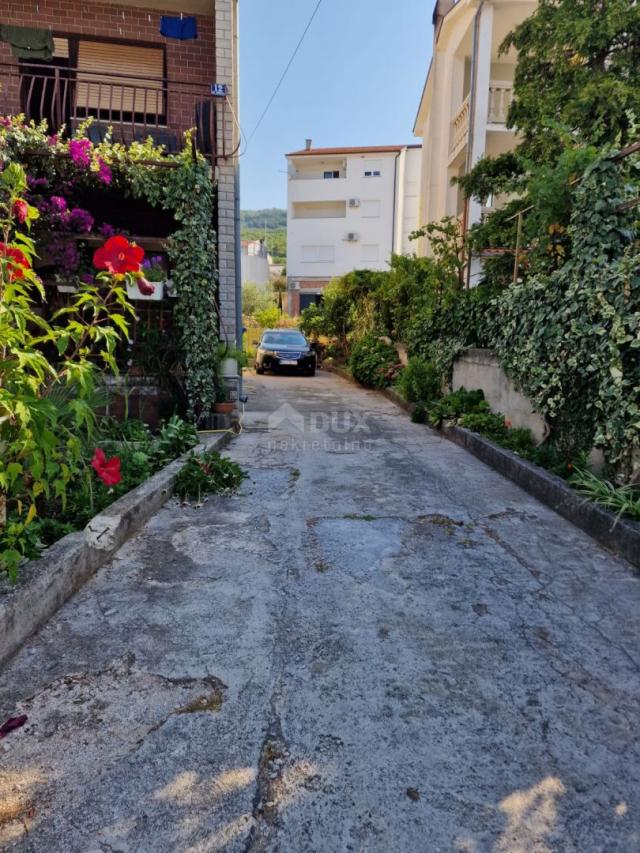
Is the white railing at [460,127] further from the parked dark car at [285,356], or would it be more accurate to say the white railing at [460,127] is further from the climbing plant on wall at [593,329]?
the climbing plant on wall at [593,329]

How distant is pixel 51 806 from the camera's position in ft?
4.87

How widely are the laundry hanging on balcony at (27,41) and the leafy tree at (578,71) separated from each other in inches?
295

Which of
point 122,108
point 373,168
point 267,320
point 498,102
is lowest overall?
point 267,320

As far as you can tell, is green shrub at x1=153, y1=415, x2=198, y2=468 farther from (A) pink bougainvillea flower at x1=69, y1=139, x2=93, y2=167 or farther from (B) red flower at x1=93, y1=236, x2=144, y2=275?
(A) pink bougainvillea flower at x1=69, y1=139, x2=93, y2=167

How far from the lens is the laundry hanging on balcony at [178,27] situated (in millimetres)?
7957

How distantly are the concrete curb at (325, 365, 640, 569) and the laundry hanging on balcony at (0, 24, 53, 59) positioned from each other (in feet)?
28.0

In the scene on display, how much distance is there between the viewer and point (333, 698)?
6.48 ft

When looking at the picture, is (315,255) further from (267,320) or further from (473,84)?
(473,84)

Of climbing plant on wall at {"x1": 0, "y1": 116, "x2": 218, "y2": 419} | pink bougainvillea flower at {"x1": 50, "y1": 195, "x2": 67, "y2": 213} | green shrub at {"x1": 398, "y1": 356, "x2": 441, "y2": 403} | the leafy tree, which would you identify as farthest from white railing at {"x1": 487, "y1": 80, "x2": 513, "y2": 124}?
pink bougainvillea flower at {"x1": 50, "y1": 195, "x2": 67, "y2": 213}

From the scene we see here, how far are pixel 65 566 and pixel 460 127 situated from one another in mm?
15777

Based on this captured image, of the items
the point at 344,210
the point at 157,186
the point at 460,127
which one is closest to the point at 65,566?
the point at 157,186

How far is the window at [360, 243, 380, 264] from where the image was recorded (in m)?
35.0

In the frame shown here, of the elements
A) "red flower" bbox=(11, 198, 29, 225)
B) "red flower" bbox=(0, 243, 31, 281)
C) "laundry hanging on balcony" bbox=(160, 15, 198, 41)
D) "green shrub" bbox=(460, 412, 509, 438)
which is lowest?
"green shrub" bbox=(460, 412, 509, 438)

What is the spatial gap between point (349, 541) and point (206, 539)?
98cm
